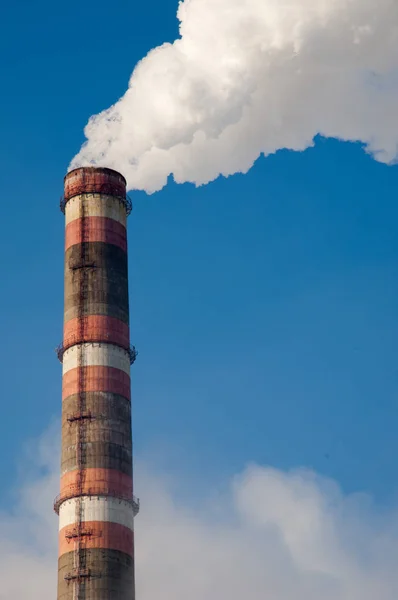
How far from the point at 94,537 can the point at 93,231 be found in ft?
69.9

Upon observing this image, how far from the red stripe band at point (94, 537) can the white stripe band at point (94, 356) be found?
10.6 meters

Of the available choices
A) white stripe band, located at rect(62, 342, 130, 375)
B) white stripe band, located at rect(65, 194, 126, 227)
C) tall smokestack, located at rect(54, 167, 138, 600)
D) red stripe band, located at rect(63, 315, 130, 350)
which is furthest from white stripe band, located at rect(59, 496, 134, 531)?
white stripe band, located at rect(65, 194, 126, 227)

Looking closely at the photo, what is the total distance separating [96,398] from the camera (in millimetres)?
65562

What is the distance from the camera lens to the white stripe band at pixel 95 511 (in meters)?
62.4

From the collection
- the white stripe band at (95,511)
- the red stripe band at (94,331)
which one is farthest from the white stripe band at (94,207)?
the white stripe band at (95,511)

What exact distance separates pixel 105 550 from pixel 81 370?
39.3ft

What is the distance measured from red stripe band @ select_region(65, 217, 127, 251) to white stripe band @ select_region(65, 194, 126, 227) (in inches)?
14.6

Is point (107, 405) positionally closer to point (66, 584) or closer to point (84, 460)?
point (84, 460)

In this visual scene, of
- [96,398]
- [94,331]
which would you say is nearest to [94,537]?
[96,398]

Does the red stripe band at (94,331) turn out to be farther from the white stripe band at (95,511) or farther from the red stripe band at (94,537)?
the red stripe band at (94,537)

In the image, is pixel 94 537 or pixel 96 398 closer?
pixel 94 537

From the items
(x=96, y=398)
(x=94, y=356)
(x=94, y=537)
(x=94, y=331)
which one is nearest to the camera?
(x=94, y=537)

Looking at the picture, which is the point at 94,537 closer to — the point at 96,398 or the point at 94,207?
the point at 96,398

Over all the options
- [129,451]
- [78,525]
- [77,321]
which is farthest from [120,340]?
[78,525]
